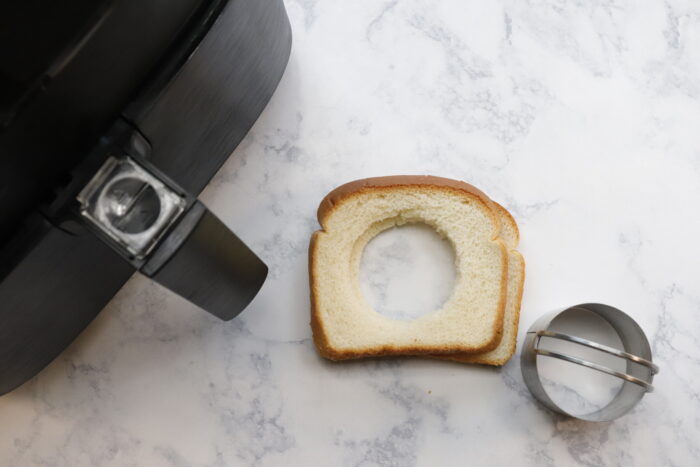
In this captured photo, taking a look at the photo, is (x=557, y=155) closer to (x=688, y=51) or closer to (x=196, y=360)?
(x=688, y=51)

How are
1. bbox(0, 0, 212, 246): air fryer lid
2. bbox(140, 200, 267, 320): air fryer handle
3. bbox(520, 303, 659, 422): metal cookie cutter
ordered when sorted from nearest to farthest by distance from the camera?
bbox(0, 0, 212, 246): air fryer lid, bbox(140, 200, 267, 320): air fryer handle, bbox(520, 303, 659, 422): metal cookie cutter

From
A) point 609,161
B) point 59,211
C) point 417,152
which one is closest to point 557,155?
point 609,161

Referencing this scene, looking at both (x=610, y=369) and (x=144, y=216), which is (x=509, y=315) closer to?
(x=610, y=369)

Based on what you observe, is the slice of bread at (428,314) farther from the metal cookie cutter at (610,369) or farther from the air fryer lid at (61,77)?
the air fryer lid at (61,77)

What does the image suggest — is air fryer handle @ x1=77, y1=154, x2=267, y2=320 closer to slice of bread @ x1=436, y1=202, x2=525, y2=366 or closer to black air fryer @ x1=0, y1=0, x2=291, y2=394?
black air fryer @ x1=0, y1=0, x2=291, y2=394

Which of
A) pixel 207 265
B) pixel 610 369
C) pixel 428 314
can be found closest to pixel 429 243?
pixel 428 314

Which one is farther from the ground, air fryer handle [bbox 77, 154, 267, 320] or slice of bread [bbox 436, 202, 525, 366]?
slice of bread [bbox 436, 202, 525, 366]

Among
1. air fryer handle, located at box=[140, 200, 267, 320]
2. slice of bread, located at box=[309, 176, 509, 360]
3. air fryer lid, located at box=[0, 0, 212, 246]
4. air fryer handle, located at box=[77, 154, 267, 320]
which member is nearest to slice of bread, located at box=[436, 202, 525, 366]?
slice of bread, located at box=[309, 176, 509, 360]

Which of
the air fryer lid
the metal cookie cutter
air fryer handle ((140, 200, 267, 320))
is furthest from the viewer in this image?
the metal cookie cutter

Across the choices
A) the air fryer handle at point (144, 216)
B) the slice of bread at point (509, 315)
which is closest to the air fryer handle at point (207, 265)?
the air fryer handle at point (144, 216)
